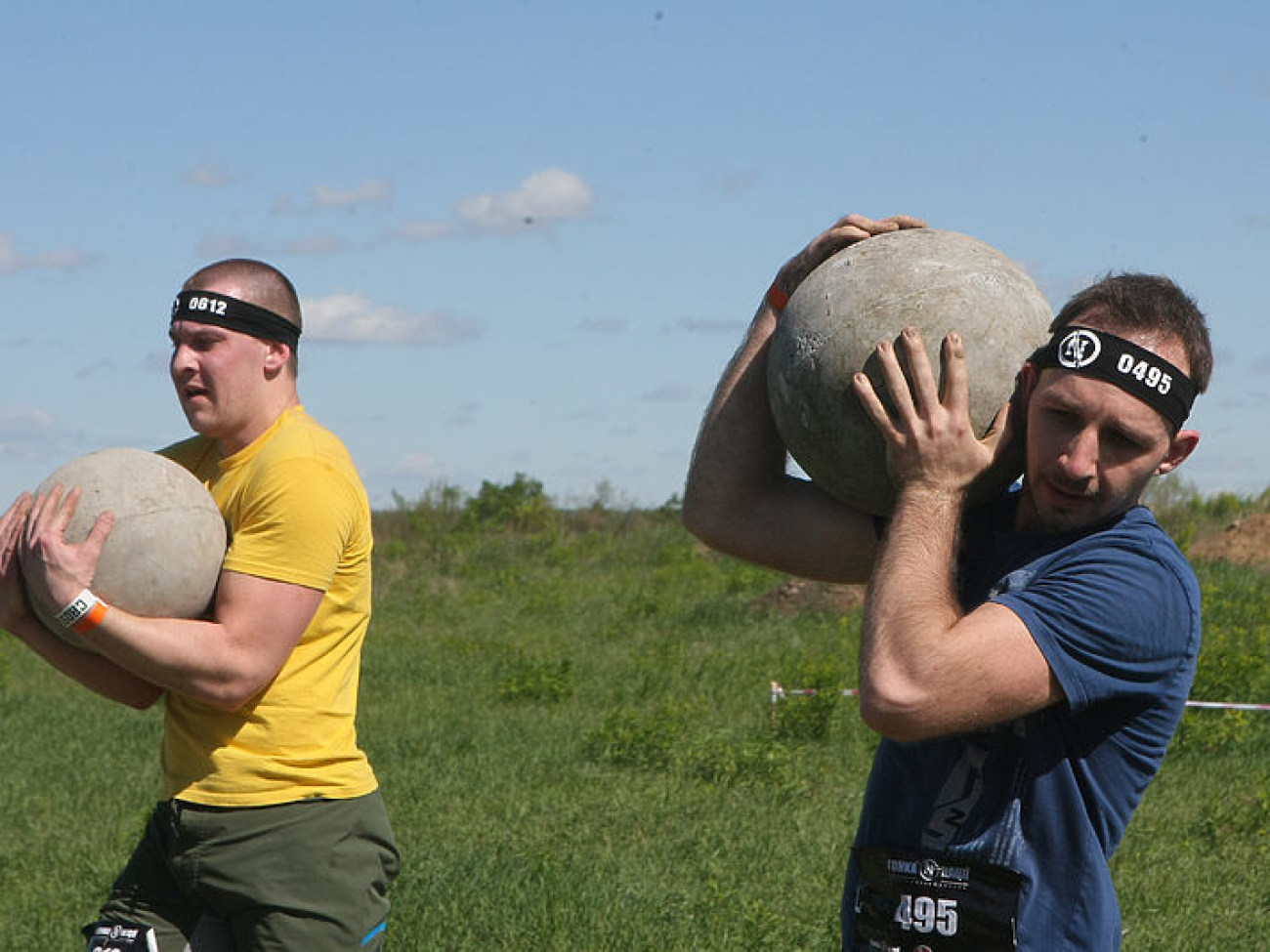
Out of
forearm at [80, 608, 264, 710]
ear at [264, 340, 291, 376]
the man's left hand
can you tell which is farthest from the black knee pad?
the man's left hand

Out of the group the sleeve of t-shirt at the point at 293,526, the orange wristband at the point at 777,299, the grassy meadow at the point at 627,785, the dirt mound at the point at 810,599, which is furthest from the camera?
the dirt mound at the point at 810,599

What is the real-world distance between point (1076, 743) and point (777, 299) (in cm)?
114

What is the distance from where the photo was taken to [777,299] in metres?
3.33

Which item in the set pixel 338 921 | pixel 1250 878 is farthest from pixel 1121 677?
pixel 1250 878

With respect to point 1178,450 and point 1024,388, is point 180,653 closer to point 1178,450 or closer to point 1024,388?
point 1024,388

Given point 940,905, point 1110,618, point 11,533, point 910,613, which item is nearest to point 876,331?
point 910,613

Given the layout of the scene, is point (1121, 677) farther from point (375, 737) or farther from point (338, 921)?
point (375, 737)

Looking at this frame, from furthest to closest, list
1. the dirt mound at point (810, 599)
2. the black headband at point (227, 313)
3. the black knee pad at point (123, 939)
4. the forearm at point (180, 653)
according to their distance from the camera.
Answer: the dirt mound at point (810, 599) < the black headband at point (227, 313) < the black knee pad at point (123, 939) < the forearm at point (180, 653)

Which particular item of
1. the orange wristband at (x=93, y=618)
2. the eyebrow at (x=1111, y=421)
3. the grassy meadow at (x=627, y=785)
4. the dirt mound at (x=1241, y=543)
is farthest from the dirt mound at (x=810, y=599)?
the eyebrow at (x=1111, y=421)

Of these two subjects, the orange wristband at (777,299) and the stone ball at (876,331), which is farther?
the orange wristband at (777,299)

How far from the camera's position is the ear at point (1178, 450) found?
280cm

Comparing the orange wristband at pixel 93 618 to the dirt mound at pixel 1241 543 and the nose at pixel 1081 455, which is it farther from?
the dirt mound at pixel 1241 543

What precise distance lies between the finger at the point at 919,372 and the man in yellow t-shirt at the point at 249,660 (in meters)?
1.60

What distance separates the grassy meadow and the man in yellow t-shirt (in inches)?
77.3
